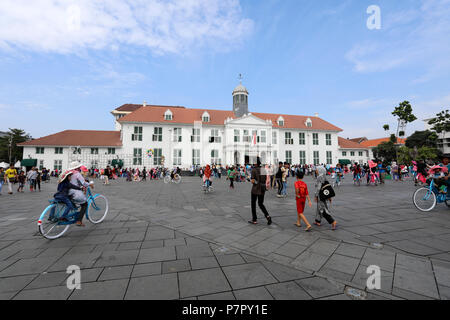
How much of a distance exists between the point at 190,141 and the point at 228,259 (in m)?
32.0

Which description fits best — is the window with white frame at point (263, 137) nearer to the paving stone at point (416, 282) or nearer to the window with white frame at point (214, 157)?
the window with white frame at point (214, 157)

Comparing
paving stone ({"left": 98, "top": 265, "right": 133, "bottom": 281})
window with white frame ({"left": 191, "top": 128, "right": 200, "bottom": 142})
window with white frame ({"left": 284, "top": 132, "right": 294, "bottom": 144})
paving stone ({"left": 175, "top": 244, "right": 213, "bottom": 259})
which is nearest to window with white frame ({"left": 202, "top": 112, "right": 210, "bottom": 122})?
window with white frame ({"left": 191, "top": 128, "right": 200, "bottom": 142})

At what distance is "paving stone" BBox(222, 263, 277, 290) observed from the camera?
8.14 feet

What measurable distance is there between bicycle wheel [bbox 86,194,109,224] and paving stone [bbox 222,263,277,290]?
4.37 m

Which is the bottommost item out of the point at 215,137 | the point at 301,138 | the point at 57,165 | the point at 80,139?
the point at 57,165

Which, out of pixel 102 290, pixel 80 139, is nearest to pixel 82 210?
pixel 102 290

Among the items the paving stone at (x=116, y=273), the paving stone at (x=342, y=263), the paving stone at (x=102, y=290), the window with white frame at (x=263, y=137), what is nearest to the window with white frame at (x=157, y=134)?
the window with white frame at (x=263, y=137)

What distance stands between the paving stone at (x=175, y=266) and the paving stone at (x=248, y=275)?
0.57 meters

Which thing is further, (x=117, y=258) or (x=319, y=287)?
(x=117, y=258)

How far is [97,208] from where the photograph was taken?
5.55m

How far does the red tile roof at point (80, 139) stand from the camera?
3089 centimetres

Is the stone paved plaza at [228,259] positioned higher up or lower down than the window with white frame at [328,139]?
lower down

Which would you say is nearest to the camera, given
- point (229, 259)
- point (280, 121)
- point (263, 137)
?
point (229, 259)

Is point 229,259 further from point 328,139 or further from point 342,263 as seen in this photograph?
point 328,139
